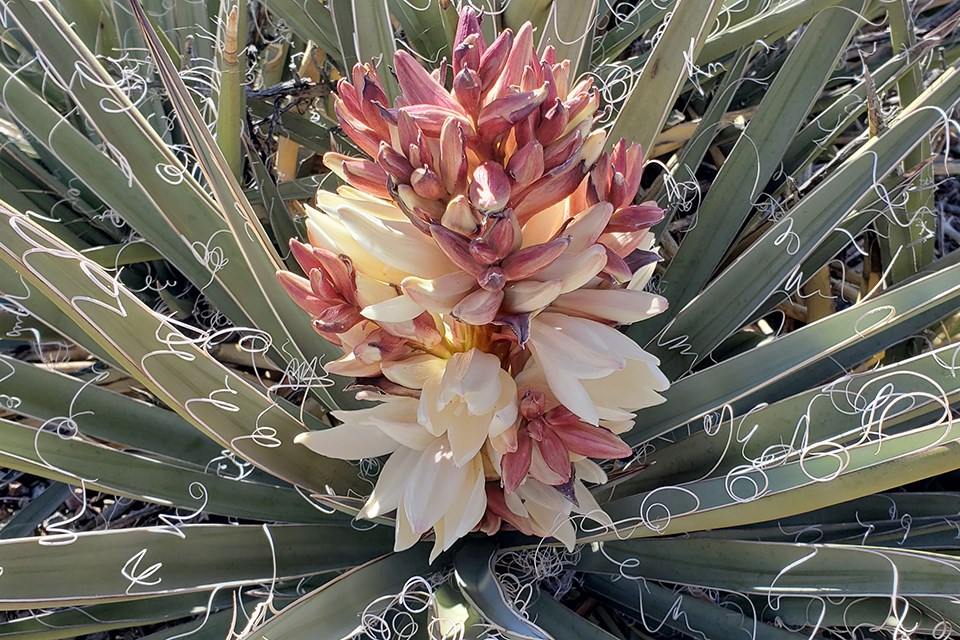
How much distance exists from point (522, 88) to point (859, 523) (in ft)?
1.95

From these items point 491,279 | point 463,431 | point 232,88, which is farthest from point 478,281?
point 232,88

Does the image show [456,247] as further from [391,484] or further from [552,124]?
[391,484]

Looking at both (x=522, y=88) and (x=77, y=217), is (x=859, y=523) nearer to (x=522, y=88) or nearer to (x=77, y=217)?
(x=522, y=88)

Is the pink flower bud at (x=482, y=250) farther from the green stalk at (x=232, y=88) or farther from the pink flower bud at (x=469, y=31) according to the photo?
the green stalk at (x=232, y=88)

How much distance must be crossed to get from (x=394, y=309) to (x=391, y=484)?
165 mm

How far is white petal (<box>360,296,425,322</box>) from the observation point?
1.75ft

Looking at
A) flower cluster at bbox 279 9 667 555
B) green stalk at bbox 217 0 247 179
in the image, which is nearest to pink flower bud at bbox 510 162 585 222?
flower cluster at bbox 279 9 667 555

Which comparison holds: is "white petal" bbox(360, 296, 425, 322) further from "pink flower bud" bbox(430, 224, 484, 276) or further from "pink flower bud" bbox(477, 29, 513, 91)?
"pink flower bud" bbox(477, 29, 513, 91)

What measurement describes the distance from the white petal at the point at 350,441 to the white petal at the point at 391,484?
0.04ft

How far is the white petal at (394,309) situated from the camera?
1.75 ft

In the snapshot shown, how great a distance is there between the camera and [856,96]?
0.94 meters

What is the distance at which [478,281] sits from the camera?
1.72 ft

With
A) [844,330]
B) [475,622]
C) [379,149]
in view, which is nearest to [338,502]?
[475,622]

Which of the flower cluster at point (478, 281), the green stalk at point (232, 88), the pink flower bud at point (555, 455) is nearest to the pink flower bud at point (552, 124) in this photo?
the flower cluster at point (478, 281)
